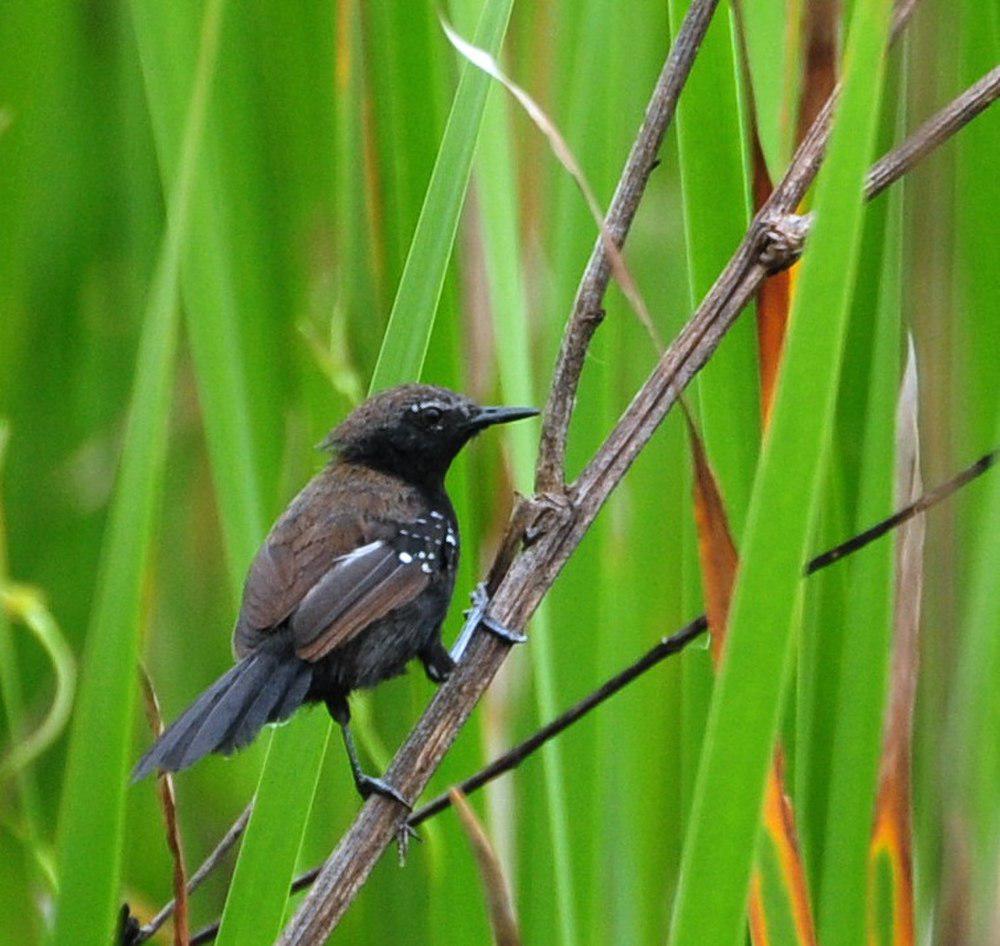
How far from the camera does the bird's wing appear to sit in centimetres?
195

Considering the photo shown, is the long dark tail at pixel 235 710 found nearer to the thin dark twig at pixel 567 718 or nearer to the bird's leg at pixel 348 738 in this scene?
the bird's leg at pixel 348 738

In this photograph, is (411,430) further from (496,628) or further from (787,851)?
(787,851)

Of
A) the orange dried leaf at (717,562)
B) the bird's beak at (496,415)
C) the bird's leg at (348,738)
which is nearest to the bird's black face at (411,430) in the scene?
the bird's beak at (496,415)

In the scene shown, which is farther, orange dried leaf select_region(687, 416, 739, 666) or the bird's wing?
the bird's wing

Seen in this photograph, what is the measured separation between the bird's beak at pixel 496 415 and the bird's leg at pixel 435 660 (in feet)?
1.02

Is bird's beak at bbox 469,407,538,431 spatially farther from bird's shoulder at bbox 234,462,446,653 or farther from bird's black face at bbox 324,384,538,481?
bird's shoulder at bbox 234,462,446,653

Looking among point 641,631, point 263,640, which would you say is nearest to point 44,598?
point 263,640

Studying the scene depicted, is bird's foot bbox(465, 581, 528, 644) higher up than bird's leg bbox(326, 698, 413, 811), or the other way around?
bird's foot bbox(465, 581, 528, 644)

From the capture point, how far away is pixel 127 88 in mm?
2236

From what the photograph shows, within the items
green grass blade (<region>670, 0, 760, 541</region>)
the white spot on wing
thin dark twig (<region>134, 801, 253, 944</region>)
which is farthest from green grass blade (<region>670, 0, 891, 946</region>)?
the white spot on wing

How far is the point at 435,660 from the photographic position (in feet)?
6.89

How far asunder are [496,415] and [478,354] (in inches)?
9.3

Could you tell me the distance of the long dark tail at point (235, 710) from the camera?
1.61 metres

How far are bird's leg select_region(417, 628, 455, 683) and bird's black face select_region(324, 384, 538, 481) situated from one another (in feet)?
0.88
